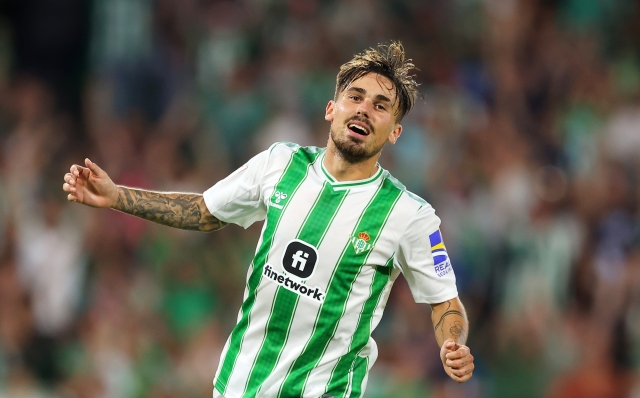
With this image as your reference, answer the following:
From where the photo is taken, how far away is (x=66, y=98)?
35.9ft

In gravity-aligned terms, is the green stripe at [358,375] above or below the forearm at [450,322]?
below

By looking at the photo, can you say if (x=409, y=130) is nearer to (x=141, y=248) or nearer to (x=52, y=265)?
(x=141, y=248)

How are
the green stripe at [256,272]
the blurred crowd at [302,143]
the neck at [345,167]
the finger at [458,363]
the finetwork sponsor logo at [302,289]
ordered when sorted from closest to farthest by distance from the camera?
the finger at [458,363]
the finetwork sponsor logo at [302,289]
the green stripe at [256,272]
the neck at [345,167]
the blurred crowd at [302,143]

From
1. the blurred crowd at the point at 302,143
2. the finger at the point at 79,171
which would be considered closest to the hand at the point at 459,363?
the finger at the point at 79,171

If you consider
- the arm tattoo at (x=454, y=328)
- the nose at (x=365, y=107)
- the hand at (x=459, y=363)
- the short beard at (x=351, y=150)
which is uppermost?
the nose at (x=365, y=107)

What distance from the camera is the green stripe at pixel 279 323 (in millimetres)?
4395

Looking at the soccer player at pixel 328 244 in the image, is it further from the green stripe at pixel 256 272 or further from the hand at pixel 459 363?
the hand at pixel 459 363

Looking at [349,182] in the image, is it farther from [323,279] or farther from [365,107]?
[323,279]

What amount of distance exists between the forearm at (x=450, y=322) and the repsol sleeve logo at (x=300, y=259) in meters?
0.66

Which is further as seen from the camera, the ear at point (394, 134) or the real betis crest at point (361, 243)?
the ear at point (394, 134)

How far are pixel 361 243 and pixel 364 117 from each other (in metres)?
0.59

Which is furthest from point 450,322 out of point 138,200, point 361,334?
point 138,200

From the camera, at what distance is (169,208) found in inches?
185

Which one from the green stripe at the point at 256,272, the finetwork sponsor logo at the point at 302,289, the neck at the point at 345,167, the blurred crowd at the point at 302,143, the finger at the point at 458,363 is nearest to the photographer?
the finger at the point at 458,363
